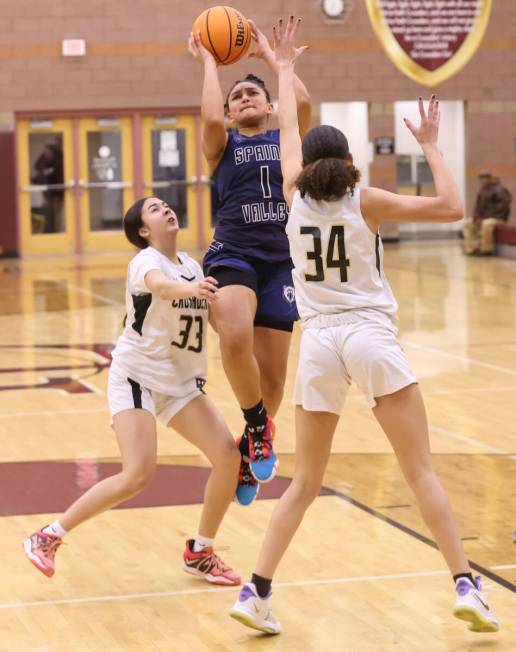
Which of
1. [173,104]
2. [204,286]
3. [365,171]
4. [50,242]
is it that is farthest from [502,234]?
[204,286]

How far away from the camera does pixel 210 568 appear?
5453 mm

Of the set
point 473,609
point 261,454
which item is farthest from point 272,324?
point 473,609

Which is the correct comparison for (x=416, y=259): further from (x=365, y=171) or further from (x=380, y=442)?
(x=380, y=442)

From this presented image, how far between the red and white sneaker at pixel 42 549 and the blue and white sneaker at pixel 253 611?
908 millimetres

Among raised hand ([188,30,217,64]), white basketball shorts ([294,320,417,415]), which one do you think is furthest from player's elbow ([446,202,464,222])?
raised hand ([188,30,217,64])

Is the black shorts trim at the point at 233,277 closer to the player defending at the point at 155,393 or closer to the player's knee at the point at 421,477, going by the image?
the player defending at the point at 155,393

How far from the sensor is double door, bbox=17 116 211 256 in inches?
885

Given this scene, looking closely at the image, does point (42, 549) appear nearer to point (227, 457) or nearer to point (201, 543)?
point (201, 543)

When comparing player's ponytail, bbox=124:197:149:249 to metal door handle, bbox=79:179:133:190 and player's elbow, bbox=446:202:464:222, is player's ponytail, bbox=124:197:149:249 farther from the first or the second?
metal door handle, bbox=79:179:133:190

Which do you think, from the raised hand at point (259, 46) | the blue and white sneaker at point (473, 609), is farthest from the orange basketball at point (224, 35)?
the blue and white sneaker at point (473, 609)

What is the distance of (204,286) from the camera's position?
482 cm

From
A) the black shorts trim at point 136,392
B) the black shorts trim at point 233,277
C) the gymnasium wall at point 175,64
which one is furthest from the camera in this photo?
the gymnasium wall at point 175,64

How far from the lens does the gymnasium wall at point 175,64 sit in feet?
71.9

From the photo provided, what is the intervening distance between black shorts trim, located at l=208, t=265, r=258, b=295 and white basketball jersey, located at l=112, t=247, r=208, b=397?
19.7 inches
